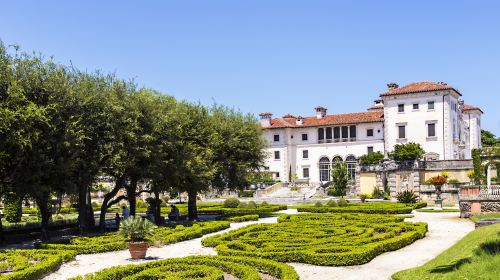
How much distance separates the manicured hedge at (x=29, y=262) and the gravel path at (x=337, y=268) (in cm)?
27

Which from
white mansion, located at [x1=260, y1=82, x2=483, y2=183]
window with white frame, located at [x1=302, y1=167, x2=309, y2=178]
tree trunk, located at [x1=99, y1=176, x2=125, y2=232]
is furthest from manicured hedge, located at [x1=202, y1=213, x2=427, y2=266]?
window with white frame, located at [x1=302, y1=167, x2=309, y2=178]

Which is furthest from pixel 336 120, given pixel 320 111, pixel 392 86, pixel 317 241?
pixel 317 241

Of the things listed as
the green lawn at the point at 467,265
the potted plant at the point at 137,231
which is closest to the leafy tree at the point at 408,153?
the green lawn at the point at 467,265

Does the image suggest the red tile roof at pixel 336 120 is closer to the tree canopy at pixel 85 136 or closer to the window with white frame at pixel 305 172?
the window with white frame at pixel 305 172

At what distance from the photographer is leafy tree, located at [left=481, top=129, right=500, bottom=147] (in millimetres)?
100062

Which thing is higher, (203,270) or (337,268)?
(203,270)

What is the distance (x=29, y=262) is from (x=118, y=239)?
5257 millimetres

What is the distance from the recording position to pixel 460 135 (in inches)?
2773

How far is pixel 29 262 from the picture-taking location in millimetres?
17219

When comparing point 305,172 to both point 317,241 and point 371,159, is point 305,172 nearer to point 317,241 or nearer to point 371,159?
point 371,159

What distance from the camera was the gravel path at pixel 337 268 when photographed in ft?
49.5

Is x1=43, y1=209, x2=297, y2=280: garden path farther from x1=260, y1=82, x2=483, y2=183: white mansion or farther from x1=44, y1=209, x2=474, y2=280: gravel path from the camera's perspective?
x1=260, y1=82, x2=483, y2=183: white mansion

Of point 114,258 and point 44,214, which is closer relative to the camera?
point 114,258

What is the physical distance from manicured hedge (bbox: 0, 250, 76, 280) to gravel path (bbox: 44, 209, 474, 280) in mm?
272
